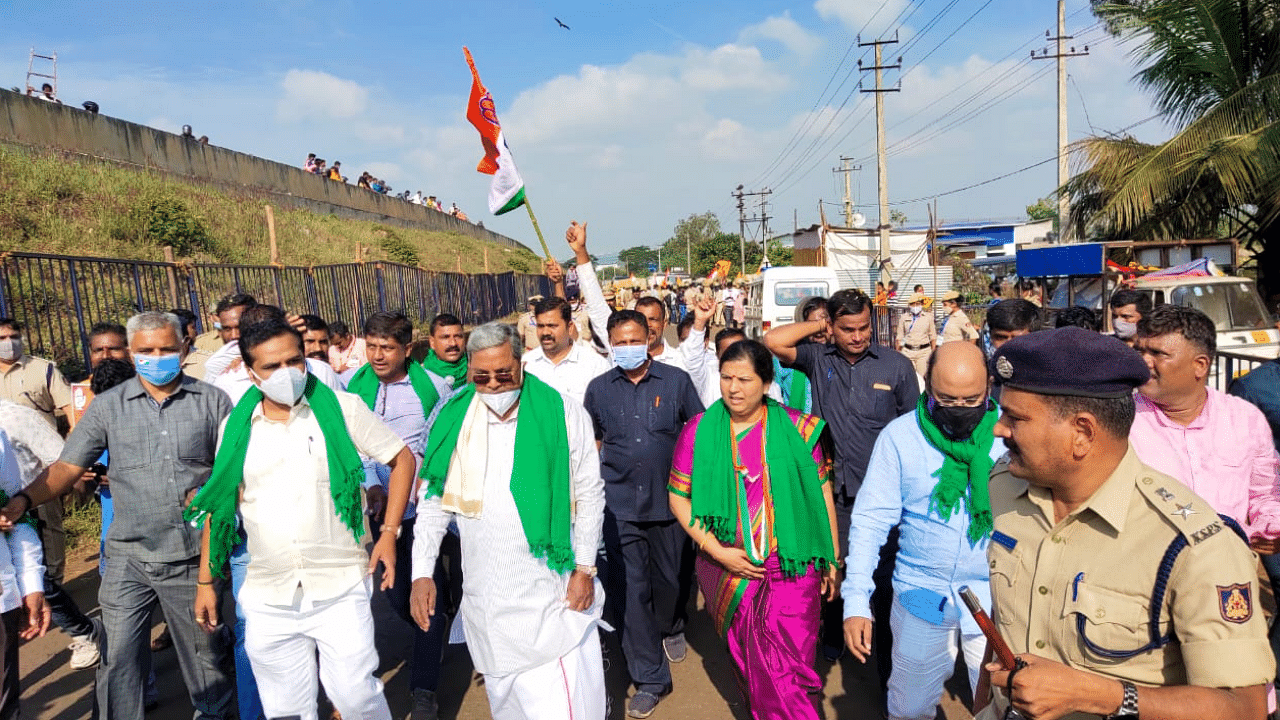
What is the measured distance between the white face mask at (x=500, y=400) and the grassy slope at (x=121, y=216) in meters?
11.2

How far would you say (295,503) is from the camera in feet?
10.5

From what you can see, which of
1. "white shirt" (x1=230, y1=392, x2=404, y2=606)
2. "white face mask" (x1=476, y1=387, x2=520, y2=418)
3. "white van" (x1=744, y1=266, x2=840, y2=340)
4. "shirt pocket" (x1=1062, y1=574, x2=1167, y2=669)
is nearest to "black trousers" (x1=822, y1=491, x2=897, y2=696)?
"white face mask" (x1=476, y1=387, x2=520, y2=418)

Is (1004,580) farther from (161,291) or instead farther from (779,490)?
(161,291)

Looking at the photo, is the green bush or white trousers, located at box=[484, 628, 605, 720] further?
the green bush

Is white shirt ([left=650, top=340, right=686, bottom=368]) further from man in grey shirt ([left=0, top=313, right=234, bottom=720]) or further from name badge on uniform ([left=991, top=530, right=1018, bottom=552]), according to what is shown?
name badge on uniform ([left=991, top=530, right=1018, bottom=552])

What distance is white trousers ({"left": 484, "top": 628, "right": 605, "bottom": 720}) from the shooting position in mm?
3000

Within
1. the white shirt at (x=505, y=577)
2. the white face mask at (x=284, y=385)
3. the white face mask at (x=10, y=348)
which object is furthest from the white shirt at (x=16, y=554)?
the white face mask at (x=10, y=348)

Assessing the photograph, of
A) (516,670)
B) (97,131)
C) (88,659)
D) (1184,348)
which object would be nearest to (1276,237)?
(1184,348)

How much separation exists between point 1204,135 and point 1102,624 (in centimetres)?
1237

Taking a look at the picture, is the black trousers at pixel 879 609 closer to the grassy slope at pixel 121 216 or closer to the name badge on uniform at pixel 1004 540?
the name badge on uniform at pixel 1004 540

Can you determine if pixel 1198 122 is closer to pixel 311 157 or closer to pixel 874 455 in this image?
pixel 874 455

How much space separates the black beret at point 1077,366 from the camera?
60.4 inches

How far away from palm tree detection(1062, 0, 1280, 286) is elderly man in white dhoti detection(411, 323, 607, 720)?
32.6 ft

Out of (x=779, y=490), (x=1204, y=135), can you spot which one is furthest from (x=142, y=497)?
(x=1204, y=135)
